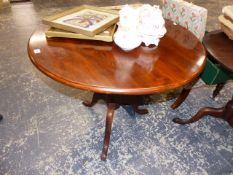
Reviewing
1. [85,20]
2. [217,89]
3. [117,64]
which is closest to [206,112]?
[217,89]

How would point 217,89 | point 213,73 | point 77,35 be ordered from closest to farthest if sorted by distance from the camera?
1. point 77,35
2. point 213,73
3. point 217,89

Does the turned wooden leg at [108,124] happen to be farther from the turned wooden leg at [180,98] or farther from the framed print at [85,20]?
the turned wooden leg at [180,98]

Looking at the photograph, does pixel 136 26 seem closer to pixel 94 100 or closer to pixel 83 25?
pixel 83 25

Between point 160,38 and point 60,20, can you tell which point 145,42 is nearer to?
point 160,38

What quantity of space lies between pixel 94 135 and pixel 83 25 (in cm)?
74

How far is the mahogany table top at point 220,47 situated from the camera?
3.39 ft

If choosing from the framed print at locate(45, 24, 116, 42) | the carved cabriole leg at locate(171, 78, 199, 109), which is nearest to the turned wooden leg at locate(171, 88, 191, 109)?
the carved cabriole leg at locate(171, 78, 199, 109)

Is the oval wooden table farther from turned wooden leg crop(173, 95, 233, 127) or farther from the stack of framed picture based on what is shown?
turned wooden leg crop(173, 95, 233, 127)

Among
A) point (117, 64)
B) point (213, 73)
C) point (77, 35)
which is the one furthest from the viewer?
point (213, 73)

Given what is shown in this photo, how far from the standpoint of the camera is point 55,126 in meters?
1.53

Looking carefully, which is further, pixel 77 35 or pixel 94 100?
pixel 94 100

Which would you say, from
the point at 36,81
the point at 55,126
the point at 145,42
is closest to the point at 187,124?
the point at 145,42

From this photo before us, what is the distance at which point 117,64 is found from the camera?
956 millimetres

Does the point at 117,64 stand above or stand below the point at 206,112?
above
